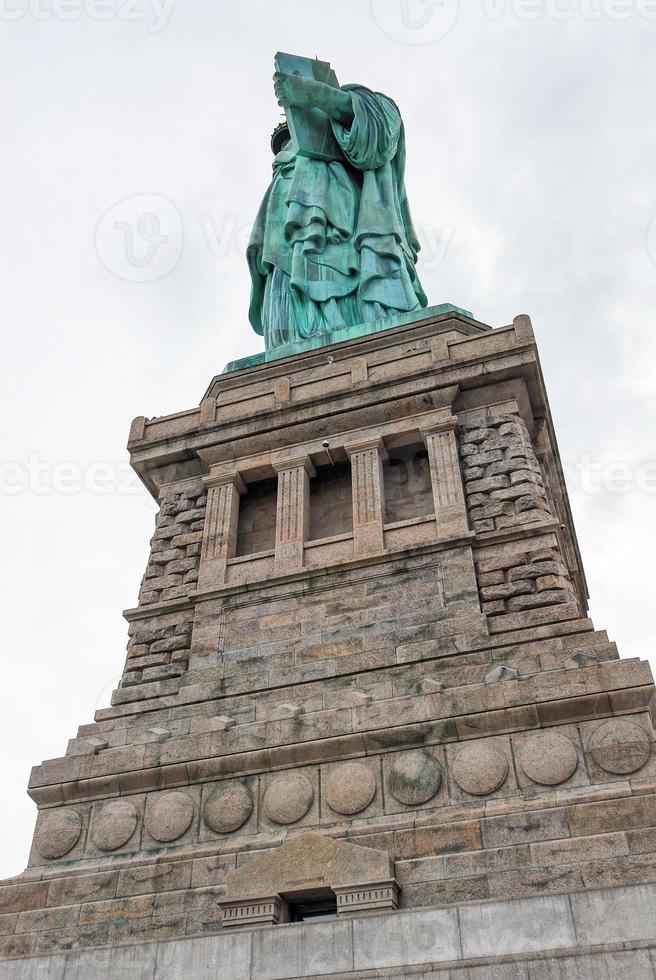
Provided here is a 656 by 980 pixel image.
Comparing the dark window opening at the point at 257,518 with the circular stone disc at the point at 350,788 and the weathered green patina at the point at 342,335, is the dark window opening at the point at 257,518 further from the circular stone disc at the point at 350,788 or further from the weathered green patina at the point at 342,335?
the circular stone disc at the point at 350,788

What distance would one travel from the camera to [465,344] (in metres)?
19.2

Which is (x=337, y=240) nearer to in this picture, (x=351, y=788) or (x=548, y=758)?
(x=351, y=788)

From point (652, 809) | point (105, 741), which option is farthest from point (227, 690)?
point (652, 809)

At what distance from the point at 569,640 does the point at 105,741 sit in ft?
24.0

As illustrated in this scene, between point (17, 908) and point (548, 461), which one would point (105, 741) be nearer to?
point (17, 908)

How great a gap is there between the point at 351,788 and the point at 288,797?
3.00 ft

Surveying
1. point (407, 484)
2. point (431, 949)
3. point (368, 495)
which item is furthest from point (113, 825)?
point (407, 484)

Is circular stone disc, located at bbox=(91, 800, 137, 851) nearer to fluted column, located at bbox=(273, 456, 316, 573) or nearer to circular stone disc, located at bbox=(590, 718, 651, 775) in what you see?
fluted column, located at bbox=(273, 456, 316, 573)

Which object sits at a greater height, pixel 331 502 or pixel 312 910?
pixel 331 502

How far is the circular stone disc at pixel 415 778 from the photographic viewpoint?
1242cm

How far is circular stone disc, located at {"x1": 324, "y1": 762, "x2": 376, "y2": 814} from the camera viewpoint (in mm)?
12617

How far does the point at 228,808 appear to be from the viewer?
43.3ft

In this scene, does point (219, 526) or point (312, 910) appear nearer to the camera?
point (312, 910)

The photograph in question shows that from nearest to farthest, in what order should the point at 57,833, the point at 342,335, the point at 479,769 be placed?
the point at 479,769
the point at 57,833
the point at 342,335
